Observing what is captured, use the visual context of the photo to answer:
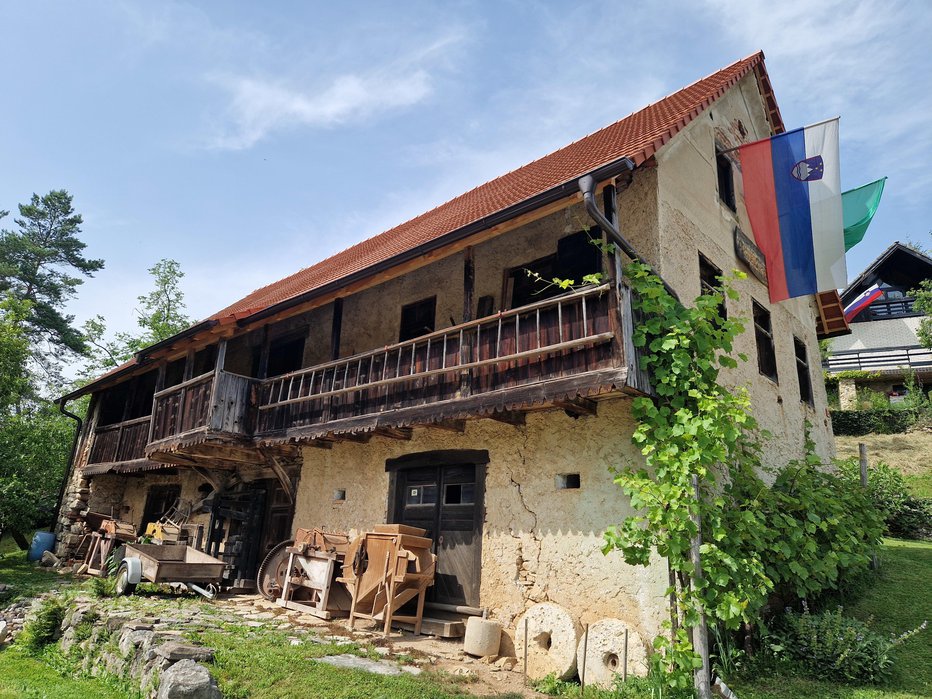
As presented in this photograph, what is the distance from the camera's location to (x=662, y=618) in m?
6.34

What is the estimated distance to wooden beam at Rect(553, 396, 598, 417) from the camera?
23.2ft

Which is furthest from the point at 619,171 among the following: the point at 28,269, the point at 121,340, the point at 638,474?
the point at 28,269

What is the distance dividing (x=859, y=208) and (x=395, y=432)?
865 centimetres

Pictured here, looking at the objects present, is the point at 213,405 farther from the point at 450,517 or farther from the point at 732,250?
the point at 732,250

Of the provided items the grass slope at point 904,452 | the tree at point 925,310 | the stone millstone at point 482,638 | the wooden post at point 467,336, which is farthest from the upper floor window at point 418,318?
the tree at point 925,310

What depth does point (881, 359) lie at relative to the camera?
2708 centimetres

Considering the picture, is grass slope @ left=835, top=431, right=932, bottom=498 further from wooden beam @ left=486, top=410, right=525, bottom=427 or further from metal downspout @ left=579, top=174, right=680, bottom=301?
metal downspout @ left=579, top=174, right=680, bottom=301

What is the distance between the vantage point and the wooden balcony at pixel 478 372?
6613 millimetres

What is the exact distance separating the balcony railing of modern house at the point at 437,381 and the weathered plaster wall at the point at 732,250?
1.75m

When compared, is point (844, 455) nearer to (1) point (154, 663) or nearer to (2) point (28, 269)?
(1) point (154, 663)

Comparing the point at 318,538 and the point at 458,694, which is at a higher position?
the point at 318,538

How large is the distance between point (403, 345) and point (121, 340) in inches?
1049

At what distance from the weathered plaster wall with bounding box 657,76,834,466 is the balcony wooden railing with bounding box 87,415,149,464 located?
11.7 metres

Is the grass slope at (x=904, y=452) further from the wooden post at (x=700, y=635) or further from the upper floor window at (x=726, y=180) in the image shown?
the wooden post at (x=700, y=635)
